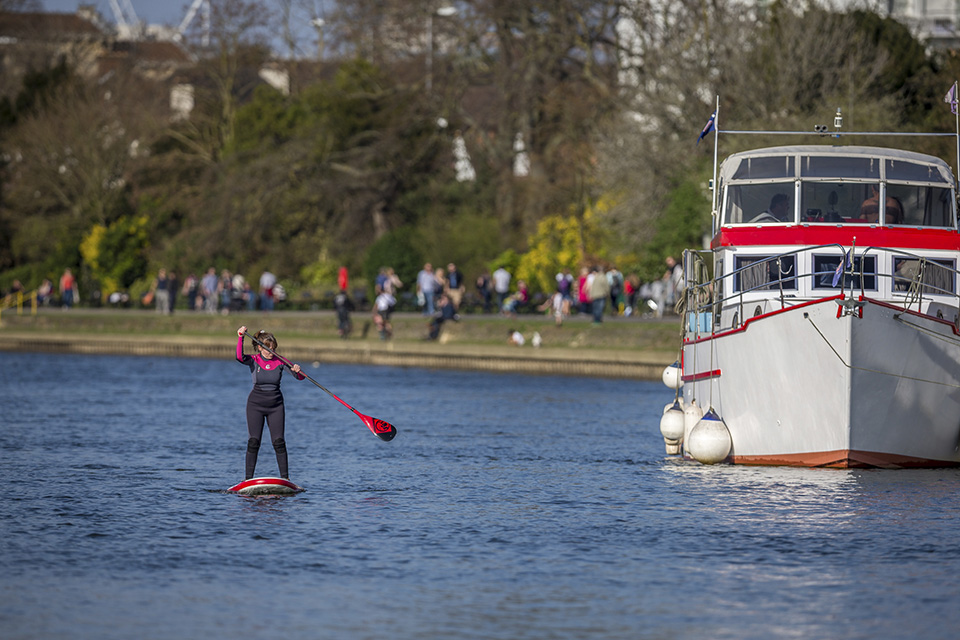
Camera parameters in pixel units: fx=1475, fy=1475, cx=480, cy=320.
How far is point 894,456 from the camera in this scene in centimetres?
1941

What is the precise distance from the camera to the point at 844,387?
18.8 m

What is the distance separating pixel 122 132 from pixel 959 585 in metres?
64.2

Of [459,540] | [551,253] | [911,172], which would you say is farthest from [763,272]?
[551,253]

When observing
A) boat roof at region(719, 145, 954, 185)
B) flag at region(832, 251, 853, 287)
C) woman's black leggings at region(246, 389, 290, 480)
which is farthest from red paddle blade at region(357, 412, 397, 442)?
boat roof at region(719, 145, 954, 185)

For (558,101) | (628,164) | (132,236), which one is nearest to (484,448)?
(628,164)

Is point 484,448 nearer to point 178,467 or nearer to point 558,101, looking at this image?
point 178,467

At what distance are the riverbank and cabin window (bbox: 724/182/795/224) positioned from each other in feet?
48.4

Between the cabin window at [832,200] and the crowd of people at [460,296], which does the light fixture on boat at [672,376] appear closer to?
the cabin window at [832,200]

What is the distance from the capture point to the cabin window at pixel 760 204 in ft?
72.1

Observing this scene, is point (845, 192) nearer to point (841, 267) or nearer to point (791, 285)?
point (791, 285)

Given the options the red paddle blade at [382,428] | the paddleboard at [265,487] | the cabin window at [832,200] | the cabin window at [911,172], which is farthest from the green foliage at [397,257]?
the paddleboard at [265,487]

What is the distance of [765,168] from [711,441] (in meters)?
4.65

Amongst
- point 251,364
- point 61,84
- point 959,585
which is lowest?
point 959,585

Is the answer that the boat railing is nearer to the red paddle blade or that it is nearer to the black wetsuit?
the red paddle blade
